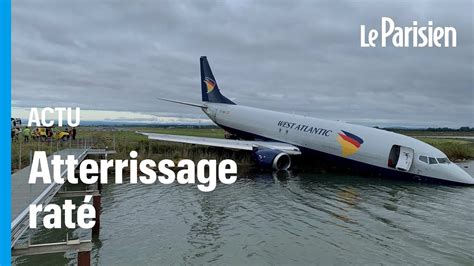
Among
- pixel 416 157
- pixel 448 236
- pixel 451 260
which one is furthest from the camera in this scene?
pixel 416 157

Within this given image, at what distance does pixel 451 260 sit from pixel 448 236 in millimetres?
2305

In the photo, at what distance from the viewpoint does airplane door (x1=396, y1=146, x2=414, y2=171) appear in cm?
2280

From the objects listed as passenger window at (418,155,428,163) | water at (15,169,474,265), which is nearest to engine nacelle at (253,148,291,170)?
water at (15,169,474,265)

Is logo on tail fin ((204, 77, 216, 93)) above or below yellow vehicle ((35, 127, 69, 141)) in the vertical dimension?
above

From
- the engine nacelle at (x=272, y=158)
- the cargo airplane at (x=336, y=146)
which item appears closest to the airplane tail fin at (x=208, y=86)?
the cargo airplane at (x=336, y=146)

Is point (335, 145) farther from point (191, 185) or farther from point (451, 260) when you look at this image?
point (451, 260)

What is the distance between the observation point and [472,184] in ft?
71.4

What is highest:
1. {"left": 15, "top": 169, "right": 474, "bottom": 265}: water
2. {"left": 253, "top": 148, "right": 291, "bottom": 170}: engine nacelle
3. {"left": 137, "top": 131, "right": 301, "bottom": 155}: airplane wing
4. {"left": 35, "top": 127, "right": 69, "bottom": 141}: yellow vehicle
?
{"left": 35, "top": 127, "right": 69, "bottom": 141}: yellow vehicle

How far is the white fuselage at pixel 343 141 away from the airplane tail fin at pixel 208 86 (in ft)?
19.6

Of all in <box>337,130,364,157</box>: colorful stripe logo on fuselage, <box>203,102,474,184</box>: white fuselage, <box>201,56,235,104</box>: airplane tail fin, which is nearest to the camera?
<box>203,102,474,184</box>: white fuselage

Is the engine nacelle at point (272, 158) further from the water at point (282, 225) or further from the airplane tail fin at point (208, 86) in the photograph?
the airplane tail fin at point (208, 86)

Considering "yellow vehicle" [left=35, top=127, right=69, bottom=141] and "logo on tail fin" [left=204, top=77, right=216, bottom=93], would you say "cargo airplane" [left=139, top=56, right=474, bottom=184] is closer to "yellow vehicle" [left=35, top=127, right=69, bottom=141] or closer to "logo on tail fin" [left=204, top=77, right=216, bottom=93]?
"logo on tail fin" [left=204, top=77, right=216, bottom=93]

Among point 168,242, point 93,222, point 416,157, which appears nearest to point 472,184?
point 416,157

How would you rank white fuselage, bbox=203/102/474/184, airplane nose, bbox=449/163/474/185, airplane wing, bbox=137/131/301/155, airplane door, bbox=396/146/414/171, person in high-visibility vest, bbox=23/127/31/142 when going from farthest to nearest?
person in high-visibility vest, bbox=23/127/31/142 → airplane wing, bbox=137/131/301/155 → airplane door, bbox=396/146/414/171 → white fuselage, bbox=203/102/474/184 → airplane nose, bbox=449/163/474/185
